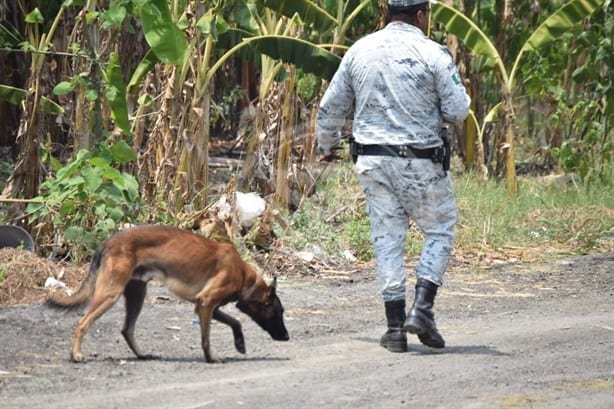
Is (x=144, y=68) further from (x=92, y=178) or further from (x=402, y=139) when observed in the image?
(x=402, y=139)

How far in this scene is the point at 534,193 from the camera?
48.9ft

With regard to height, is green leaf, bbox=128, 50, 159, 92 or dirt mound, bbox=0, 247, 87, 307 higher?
green leaf, bbox=128, 50, 159, 92

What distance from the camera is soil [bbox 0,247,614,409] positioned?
6316mm

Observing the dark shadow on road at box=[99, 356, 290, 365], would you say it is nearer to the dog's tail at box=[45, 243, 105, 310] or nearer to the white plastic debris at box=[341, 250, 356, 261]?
the dog's tail at box=[45, 243, 105, 310]

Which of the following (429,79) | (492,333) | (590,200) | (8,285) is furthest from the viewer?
(590,200)

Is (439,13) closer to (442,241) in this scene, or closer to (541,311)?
(541,311)

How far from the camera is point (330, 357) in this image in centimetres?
747

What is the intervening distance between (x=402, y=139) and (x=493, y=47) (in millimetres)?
7747

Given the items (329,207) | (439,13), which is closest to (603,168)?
(439,13)

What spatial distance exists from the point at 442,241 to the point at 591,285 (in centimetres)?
365

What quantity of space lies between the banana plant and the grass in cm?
57

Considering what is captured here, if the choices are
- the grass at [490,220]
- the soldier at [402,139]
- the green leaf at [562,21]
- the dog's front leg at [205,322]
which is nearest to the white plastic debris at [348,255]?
the grass at [490,220]

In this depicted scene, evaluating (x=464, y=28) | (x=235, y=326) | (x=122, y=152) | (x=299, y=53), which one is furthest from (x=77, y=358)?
(x=464, y=28)

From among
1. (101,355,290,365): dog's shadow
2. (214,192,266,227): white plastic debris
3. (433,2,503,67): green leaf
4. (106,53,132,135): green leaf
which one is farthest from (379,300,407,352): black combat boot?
(433,2,503,67): green leaf
